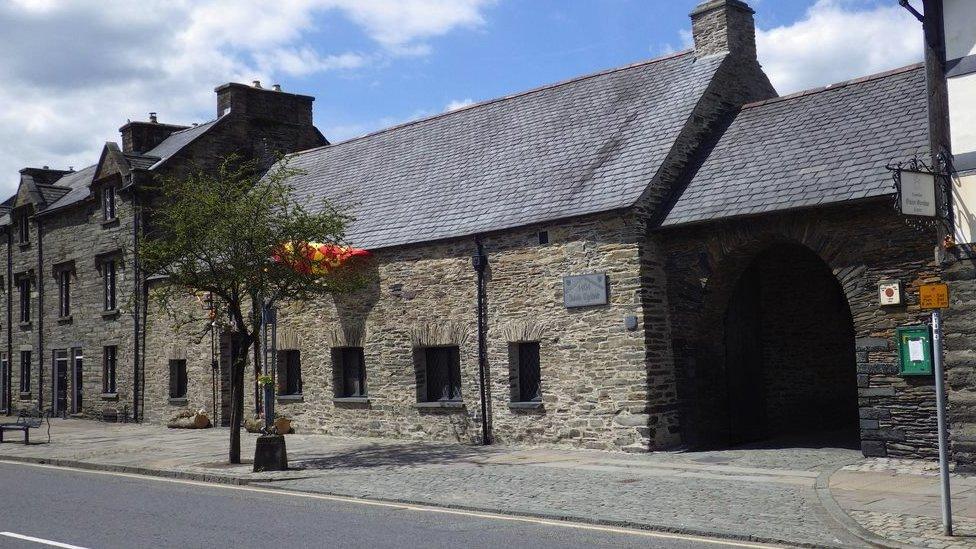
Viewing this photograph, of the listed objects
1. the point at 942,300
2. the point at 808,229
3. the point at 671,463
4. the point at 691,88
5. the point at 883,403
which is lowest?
the point at 671,463

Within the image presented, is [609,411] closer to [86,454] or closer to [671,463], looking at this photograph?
[671,463]

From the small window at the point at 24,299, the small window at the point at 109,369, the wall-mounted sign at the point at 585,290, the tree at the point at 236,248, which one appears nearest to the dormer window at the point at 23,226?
the small window at the point at 24,299

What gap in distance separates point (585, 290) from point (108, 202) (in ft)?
62.1

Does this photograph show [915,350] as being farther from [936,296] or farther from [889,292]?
[936,296]

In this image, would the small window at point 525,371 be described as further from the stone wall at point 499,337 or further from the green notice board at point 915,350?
the green notice board at point 915,350

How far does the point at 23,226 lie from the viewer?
3484 centimetres

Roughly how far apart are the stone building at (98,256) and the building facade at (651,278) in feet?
28.3

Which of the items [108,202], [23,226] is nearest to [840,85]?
[108,202]

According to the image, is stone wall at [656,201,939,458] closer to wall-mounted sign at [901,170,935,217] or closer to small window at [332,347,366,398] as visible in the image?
wall-mounted sign at [901,170,935,217]

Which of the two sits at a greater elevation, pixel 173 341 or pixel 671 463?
pixel 173 341

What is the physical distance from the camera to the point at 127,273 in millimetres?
Result: 28297

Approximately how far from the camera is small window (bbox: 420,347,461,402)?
18922 mm

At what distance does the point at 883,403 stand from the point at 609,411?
15.0ft

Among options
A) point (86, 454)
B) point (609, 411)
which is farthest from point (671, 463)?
point (86, 454)
